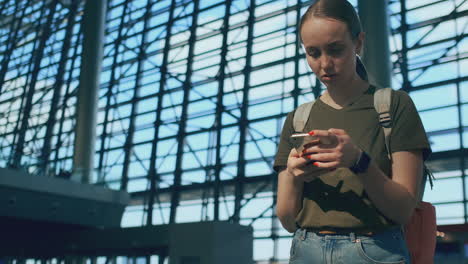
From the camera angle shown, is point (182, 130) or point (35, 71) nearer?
point (182, 130)

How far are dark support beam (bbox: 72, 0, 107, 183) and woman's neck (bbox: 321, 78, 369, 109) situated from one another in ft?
56.7

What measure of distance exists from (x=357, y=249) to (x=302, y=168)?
0.28 meters

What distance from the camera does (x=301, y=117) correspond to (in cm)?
175

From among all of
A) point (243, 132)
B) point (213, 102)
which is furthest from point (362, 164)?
point (213, 102)

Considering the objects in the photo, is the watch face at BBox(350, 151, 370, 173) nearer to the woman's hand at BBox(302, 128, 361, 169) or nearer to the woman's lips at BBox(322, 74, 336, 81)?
the woman's hand at BBox(302, 128, 361, 169)

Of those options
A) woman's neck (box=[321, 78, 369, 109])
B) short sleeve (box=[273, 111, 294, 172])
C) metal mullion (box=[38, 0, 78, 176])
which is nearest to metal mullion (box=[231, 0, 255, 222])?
metal mullion (box=[38, 0, 78, 176])

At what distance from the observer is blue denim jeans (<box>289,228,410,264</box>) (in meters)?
1.47

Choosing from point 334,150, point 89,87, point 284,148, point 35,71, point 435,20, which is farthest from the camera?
point 35,71

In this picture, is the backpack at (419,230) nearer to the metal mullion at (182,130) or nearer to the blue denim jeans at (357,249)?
the blue denim jeans at (357,249)

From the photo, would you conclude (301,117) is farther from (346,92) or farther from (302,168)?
(302,168)

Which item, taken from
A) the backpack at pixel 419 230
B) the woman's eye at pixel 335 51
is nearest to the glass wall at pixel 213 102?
the backpack at pixel 419 230

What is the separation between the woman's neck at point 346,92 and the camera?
1.68m

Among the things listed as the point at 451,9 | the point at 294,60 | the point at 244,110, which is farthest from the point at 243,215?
the point at 451,9

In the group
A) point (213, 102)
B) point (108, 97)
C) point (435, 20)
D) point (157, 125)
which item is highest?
point (108, 97)
